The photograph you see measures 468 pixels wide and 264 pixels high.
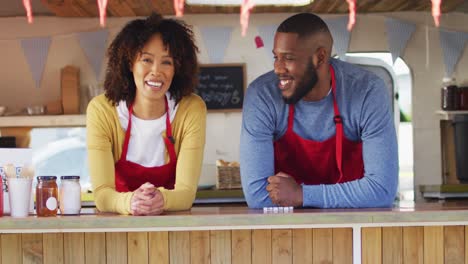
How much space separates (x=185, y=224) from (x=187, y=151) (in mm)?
444

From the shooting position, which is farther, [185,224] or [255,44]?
[255,44]

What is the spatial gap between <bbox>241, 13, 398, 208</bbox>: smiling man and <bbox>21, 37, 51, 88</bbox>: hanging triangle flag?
4476mm

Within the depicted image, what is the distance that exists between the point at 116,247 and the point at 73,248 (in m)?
0.14

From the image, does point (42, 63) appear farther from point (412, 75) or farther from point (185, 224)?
point (185, 224)

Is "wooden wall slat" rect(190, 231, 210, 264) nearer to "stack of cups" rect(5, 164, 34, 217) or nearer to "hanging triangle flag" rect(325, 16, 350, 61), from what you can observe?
"stack of cups" rect(5, 164, 34, 217)

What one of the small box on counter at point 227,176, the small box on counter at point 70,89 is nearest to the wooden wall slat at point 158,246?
the small box on counter at point 227,176

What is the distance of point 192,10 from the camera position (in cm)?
690

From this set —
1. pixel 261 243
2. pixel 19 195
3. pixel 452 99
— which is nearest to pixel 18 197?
pixel 19 195

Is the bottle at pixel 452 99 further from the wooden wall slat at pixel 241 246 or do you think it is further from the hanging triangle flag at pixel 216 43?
the wooden wall slat at pixel 241 246

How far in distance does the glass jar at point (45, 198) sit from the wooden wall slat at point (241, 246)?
583 mm

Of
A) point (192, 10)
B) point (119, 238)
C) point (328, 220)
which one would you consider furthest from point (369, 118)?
point (192, 10)

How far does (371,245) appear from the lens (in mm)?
2559

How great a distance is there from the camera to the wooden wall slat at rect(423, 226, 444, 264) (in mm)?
2553

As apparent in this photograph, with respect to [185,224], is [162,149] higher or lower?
higher
